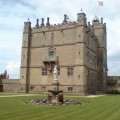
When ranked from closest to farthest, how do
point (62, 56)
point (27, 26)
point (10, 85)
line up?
point (62, 56)
point (27, 26)
point (10, 85)

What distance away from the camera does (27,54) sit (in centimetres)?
5444

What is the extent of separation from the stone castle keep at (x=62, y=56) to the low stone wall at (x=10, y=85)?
3.40 meters

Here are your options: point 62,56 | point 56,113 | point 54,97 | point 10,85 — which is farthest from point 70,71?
point 56,113

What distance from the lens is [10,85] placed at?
57.9 meters

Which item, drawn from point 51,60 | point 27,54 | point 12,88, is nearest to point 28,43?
point 27,54

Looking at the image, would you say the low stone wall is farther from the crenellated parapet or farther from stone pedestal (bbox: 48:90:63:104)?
stone pedestal (bbox: 48:90:63:104)

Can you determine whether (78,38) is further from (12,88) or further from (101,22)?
(12,88)

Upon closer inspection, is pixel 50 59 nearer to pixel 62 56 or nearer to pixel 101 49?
pixel 62 56

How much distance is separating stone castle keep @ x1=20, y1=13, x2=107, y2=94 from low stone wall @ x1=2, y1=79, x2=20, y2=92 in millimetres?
3399

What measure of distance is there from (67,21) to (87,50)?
696 centimetres

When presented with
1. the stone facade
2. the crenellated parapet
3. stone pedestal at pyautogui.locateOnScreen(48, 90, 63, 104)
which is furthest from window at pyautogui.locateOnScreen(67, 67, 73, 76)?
stone pedestal at pyautogui.locateOnScreen(48, 90, 63, 104)

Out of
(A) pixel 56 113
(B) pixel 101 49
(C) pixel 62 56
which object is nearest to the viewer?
(A) pixel 56 113

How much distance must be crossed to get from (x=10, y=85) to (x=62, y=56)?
14.6 m

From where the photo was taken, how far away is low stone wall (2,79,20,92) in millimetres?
57031
